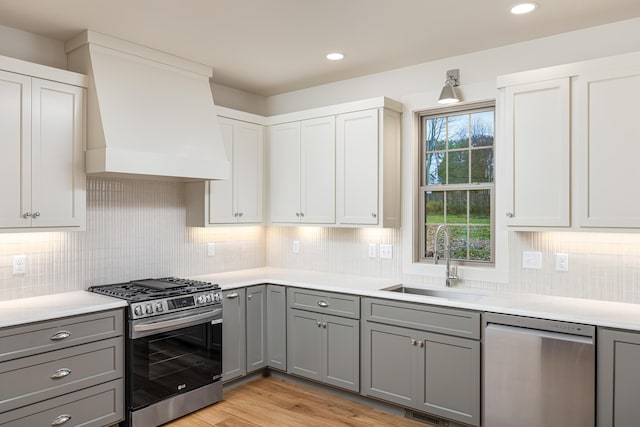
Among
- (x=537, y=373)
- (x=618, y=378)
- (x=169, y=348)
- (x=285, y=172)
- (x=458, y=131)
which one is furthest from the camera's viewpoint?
(x=285, y=172)

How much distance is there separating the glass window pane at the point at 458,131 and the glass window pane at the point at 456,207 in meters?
0.38

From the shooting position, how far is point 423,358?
10.2 ft

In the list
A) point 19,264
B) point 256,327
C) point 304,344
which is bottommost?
point 304,344

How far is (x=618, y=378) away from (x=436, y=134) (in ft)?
7.03

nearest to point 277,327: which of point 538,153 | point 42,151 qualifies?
point 42,151

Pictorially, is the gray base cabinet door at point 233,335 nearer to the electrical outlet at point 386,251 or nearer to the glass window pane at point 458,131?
the electrical outlet at point 386,251

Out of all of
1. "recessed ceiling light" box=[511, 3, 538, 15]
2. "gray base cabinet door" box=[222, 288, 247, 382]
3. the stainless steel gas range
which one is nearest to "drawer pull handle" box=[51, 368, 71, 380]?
the stainless steel gas range

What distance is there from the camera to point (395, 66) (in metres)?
3.88

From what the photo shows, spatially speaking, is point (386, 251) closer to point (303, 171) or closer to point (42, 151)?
point (303, 171)

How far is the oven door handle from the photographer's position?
9.86 ft

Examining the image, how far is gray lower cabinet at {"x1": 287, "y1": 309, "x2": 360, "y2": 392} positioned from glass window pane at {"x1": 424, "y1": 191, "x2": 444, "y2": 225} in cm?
108

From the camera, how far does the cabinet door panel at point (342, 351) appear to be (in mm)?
3473

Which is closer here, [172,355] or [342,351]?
[172,355]

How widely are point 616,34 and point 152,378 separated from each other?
Result: 3.76 metres
